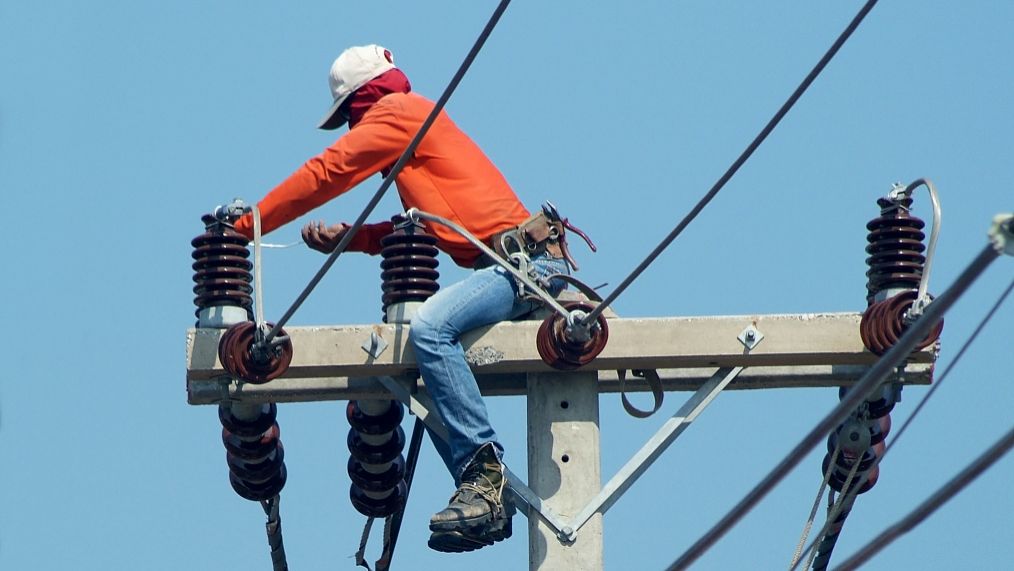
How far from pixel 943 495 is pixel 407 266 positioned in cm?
389

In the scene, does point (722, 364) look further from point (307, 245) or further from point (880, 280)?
point (307, 245)

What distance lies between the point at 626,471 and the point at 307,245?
6.08ft

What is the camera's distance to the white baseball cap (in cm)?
877

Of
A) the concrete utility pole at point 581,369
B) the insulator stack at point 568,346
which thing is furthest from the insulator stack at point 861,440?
the insulator stack at point 568,346

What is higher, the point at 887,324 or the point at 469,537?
the point at 887,324

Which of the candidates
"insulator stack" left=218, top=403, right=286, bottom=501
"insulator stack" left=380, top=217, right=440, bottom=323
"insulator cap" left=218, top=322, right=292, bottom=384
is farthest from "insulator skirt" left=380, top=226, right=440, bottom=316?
"insulator stack" left=218, top=403, right=286, bottom=501

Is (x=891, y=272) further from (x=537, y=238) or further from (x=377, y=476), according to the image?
(x=377, y=476)

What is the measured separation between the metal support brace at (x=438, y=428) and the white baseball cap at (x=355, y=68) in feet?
4.55

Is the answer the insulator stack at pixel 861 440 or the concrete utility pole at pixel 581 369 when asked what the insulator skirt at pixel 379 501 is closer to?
the concrete utility pole at pixel 581 369

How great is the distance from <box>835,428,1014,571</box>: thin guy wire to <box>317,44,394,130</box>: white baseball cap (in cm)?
429

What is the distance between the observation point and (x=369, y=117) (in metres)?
8.47

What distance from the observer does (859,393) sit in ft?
14.7

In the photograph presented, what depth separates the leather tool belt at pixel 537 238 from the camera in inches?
323

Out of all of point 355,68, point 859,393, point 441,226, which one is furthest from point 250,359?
point 859,393
